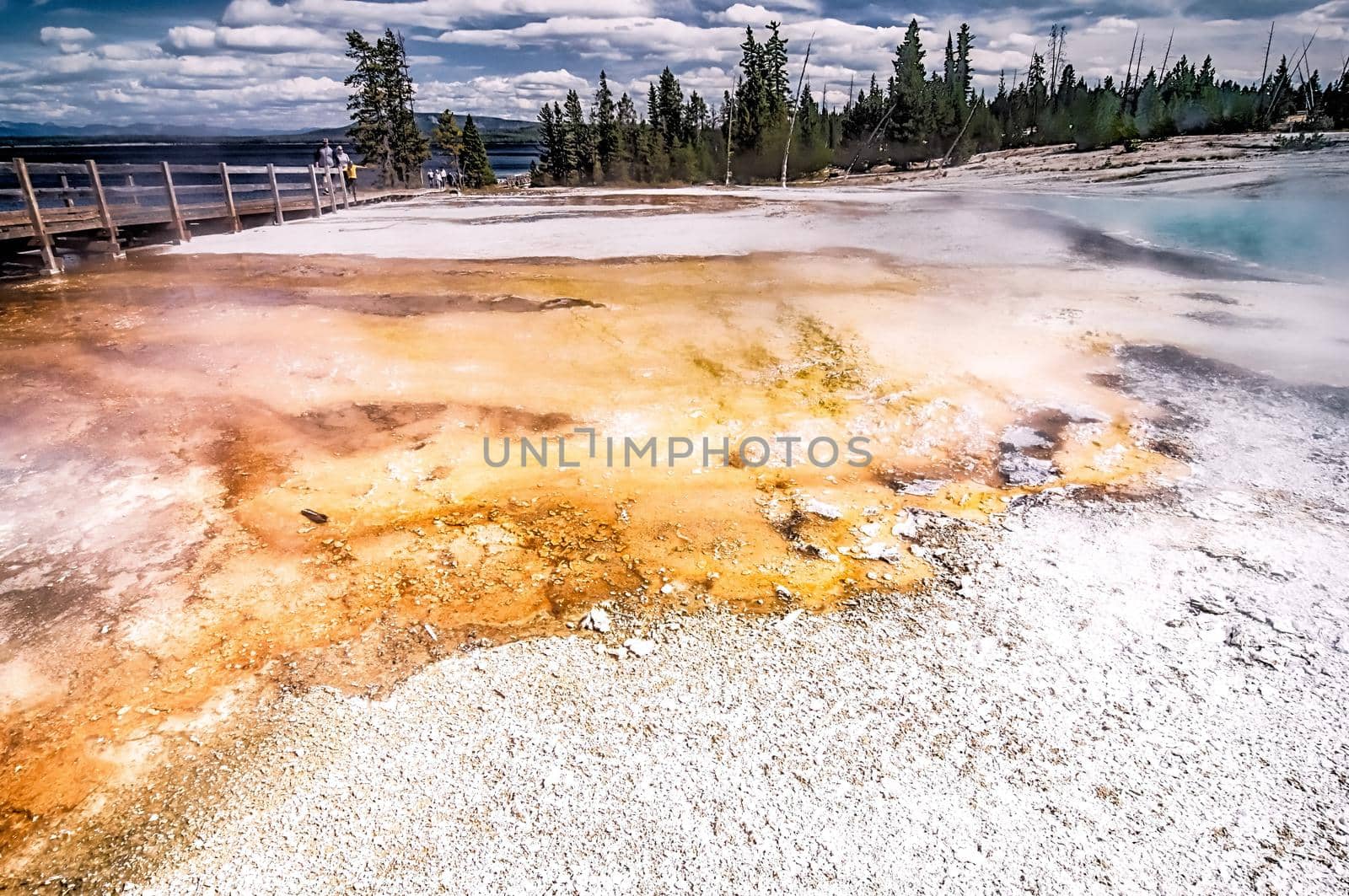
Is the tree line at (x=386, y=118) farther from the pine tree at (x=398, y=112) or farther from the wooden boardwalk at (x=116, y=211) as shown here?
the wooden boardwalk at (x=116, y=211)

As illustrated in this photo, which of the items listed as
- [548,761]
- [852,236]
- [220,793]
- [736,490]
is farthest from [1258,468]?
[852,236]

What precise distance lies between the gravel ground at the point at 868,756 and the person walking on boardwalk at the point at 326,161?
23.3m

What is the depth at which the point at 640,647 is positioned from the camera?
11.2 feet

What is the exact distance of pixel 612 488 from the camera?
15.8 feet

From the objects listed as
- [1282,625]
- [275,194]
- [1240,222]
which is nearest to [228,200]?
[275,194]

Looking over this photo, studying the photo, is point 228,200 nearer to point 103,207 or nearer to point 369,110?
point 103,207

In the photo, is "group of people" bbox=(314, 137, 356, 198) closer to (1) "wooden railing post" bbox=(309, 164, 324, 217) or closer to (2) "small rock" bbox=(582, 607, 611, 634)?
(1) "wooden railing post" bbox=(309, 164, 324, 217)

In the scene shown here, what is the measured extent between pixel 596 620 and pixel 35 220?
43.4 feet

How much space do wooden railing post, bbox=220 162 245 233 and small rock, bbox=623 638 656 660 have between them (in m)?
17.1

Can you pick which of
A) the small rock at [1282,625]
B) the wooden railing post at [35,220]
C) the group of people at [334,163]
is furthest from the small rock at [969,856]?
the group of people at [334,163]

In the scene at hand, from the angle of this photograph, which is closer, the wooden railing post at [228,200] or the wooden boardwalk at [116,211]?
the wooden boardwalk at [116,211]

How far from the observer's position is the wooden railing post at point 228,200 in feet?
52.4

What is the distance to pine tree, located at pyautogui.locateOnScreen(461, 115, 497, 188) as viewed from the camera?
63.6 meters

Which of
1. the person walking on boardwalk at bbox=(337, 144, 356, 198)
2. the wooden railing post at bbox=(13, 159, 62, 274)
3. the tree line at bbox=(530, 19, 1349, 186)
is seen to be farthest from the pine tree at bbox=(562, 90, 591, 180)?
the wooden railing post at bbox=(13, 159, 62, 274)
